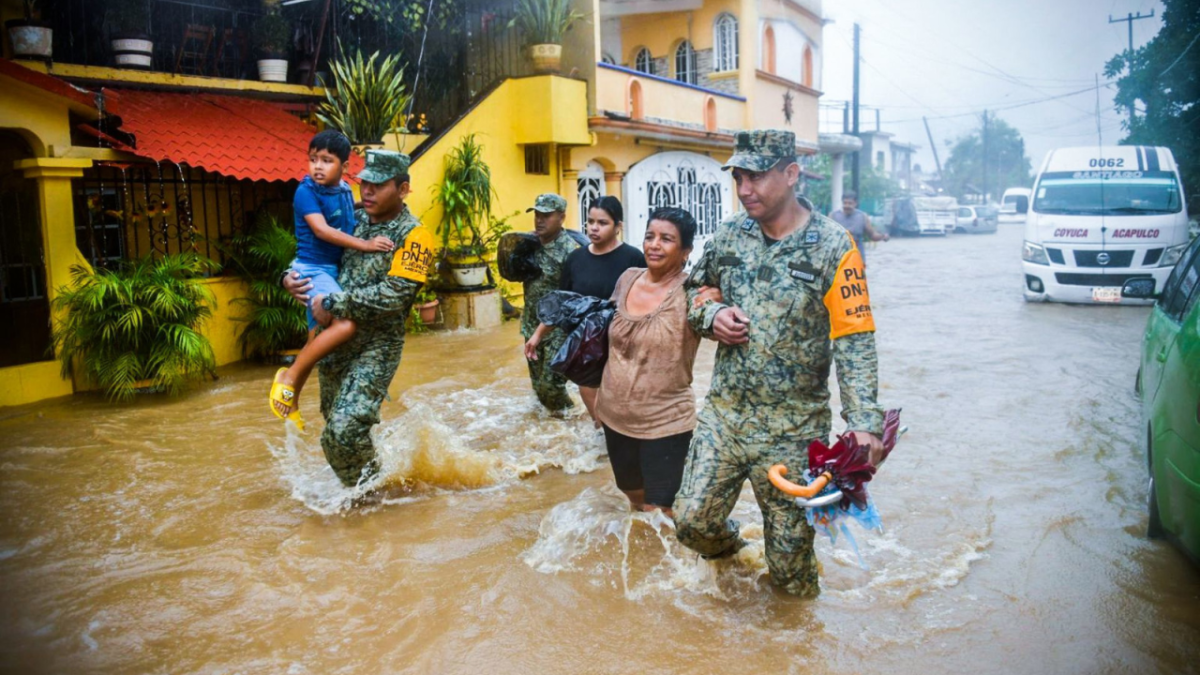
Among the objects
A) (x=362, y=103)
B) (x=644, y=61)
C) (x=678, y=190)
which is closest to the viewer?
(x=362, y=103)

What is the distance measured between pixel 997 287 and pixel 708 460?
616 inches

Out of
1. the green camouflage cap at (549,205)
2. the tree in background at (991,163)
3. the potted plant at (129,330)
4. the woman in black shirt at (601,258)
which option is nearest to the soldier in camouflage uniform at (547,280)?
the green camouflage cap at (549,205)

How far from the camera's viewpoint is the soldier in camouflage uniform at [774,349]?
3504 millimetres

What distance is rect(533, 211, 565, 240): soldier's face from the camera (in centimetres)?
664

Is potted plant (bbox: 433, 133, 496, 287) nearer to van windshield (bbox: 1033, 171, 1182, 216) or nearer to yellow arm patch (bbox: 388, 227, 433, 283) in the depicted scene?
yellow arm patch (bbox: 388, 227, 433, 283)

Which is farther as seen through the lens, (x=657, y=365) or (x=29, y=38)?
(x=29, y=38)

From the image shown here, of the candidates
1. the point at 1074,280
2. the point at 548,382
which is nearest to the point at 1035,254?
the point at 1074,280

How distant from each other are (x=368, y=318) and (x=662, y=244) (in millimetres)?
1755

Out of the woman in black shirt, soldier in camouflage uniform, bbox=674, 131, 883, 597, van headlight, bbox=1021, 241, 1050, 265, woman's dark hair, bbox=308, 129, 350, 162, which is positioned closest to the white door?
van headlight, bbox=1021, 241, 1050, 265

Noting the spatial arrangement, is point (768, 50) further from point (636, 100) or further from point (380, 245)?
point (380, 245)

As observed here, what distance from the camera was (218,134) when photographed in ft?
31.2

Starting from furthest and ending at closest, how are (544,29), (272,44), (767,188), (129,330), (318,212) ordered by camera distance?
1. (544,29)
2. (272,44)
3. (129,330)
4. (318,212)
5. (767,188)

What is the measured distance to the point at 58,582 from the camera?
14.7 ft

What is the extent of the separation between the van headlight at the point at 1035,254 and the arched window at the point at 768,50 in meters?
7.81
